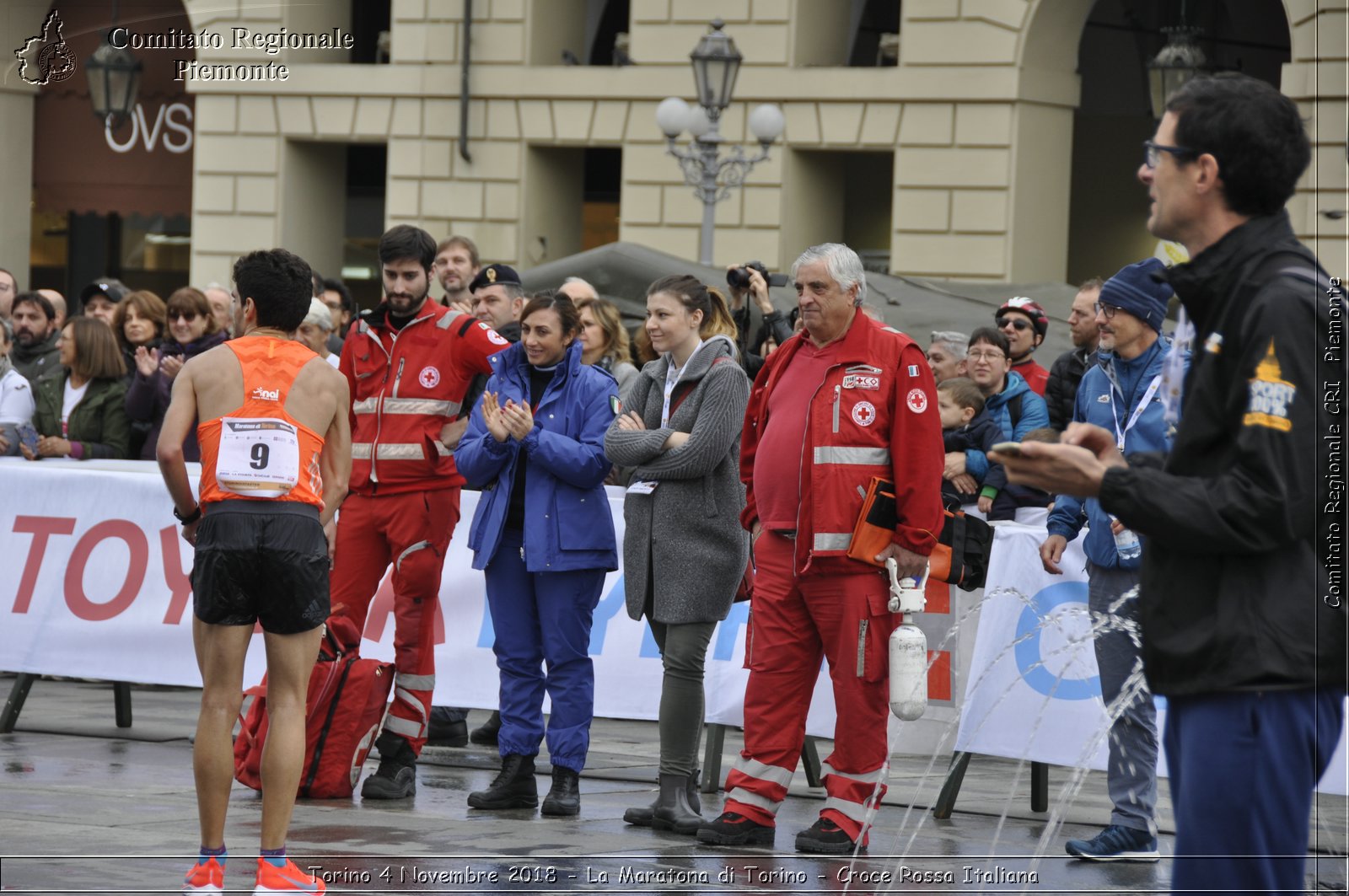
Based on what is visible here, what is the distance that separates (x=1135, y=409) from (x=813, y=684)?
1.63m

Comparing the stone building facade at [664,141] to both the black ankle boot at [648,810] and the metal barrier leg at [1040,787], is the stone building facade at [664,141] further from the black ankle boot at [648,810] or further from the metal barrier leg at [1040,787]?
the black ankle boot at [648,810]

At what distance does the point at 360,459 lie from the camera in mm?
8422

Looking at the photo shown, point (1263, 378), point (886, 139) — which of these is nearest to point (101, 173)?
point (886, 139)

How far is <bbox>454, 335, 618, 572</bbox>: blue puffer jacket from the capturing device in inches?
312

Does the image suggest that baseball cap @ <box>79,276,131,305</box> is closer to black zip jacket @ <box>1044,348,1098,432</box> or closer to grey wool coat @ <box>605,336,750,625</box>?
black zip jacket @ <box>1044,348,1098,432</box>

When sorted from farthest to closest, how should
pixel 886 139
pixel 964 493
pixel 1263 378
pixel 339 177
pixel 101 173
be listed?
pixel 339 177 < pixel 886 139 < pixel 101 173 < pixel 964 493 < pixel 1263 378

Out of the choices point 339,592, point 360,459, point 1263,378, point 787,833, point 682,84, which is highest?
point 682,84

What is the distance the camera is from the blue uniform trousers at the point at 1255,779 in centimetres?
360

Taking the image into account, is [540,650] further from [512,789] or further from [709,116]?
[709,116]

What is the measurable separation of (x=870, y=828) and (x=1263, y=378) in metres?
4.65

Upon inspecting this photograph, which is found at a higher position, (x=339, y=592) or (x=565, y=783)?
(x=339, y=592)

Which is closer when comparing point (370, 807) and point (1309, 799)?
point (1309, 799)

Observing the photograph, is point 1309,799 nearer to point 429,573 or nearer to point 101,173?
point 429,573

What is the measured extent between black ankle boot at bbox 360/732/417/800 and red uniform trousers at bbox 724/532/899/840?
156cm
